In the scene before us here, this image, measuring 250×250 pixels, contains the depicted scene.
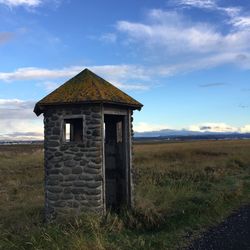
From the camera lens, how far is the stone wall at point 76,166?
12.3m

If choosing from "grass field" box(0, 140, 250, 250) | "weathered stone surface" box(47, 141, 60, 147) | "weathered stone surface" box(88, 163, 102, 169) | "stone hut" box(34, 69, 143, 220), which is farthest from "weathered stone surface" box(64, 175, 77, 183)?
"grass field" box(0, 140, 250, 250)

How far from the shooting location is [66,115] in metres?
12.5

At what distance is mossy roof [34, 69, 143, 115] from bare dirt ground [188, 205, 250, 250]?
427 cm

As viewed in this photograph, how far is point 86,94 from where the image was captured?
41.1 ft

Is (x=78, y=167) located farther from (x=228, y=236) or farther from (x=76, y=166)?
(x=228, y=236)

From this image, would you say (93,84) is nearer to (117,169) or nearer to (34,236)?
(117,169)

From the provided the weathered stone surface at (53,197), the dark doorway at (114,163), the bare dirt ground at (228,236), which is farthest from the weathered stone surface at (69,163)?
the bare dirt ground at (228,236)

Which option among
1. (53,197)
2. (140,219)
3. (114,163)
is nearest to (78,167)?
(53,197)

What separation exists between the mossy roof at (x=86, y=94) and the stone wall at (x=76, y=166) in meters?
0.26

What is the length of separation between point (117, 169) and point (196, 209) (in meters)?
2.80

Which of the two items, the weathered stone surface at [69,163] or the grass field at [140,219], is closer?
the grass field at [140,219]

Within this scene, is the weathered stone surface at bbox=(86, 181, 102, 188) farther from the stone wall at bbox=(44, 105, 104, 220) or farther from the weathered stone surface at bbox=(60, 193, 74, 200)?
the weathered stone surface at bbox=(60, 193, 74, 200)

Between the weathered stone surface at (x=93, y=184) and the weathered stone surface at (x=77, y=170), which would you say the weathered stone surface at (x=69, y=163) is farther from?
the weathered stone surface at (x=93, y=184)

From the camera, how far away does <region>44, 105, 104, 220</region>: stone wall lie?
12.3 metres
